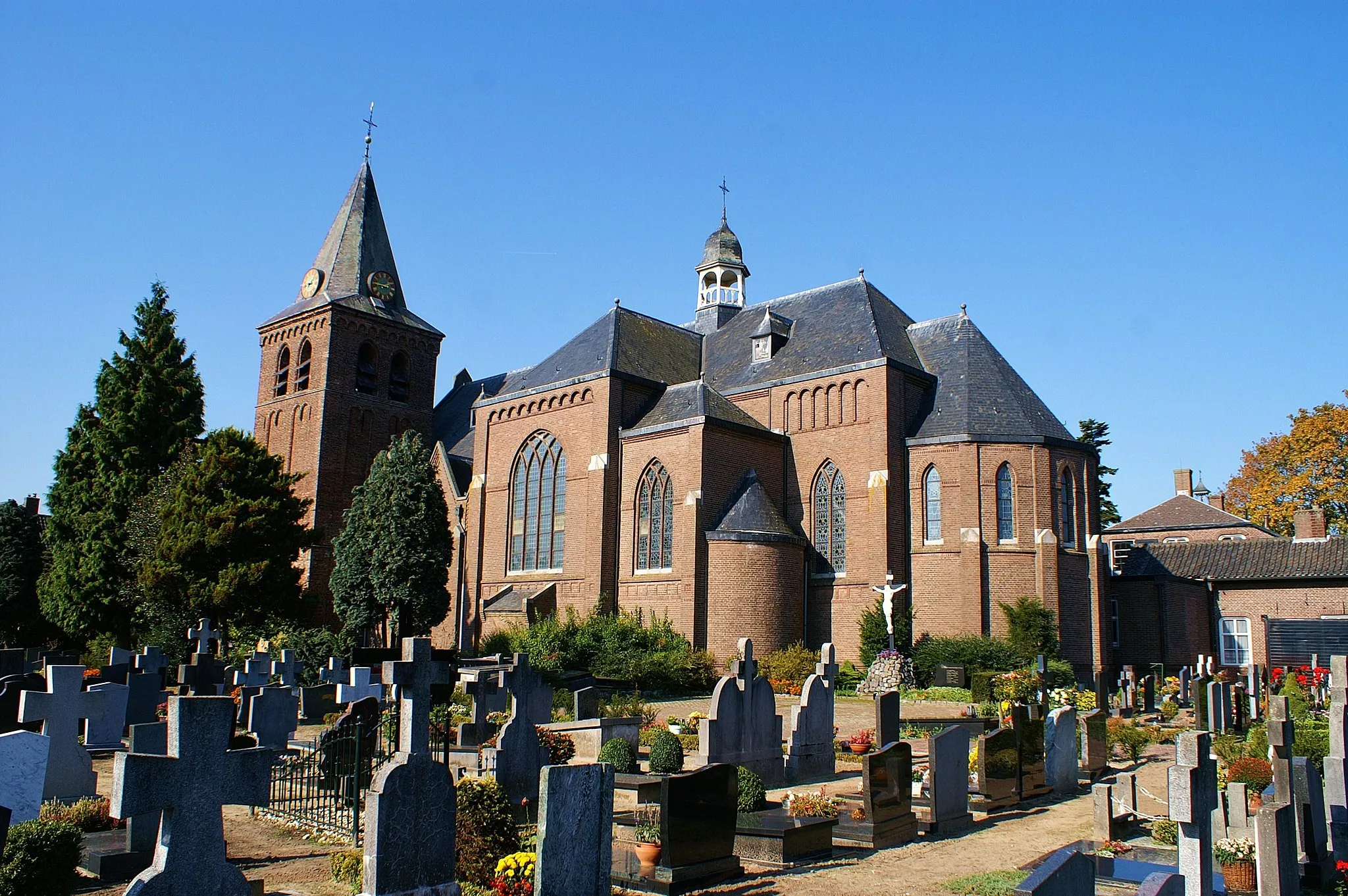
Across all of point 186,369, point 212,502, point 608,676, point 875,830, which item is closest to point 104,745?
point 875,830

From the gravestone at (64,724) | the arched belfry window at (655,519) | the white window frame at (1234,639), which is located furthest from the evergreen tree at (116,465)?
the white window frame at (1234,639)

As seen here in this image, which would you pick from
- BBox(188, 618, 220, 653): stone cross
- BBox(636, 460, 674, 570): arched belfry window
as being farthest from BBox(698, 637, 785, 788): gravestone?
BBox(636, 460, 674, 570): arched belfry window

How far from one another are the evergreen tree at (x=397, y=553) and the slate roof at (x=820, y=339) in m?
11.0

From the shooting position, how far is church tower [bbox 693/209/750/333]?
43.3 m

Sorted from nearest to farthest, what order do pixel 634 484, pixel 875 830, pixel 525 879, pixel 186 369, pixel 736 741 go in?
1. pixel 525 879
2. pixel 875 830
3. pixel 736 741
4. pixel 634 484
5. pixel 186 369

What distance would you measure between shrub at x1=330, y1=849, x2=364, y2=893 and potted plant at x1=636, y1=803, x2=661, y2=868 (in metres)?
2.32

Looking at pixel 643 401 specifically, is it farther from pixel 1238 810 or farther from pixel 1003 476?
pixel 1238 810

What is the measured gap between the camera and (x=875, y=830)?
33.4 feet

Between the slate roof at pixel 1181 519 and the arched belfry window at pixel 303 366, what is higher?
the arched belfry window at pixel 303 366

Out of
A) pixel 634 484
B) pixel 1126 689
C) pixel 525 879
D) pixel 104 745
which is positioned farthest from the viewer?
pixel 634 484

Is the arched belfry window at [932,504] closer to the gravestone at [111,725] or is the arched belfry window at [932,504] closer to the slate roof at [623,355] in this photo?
the slate roof at [623,355]

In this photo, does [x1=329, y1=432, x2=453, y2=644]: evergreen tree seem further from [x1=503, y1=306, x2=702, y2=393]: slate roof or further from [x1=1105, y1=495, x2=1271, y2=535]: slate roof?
[x1=1105, y1=495, x2=1271, y2=535]: slate roof

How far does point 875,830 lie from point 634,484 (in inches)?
923

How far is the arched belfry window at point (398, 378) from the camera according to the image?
148ft
